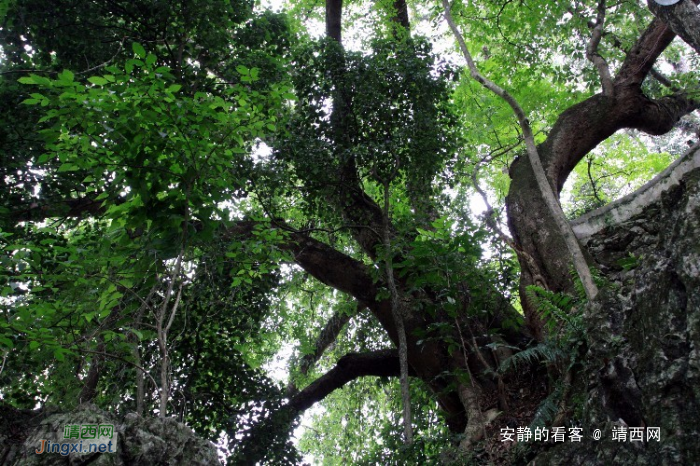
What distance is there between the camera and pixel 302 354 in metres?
9.89

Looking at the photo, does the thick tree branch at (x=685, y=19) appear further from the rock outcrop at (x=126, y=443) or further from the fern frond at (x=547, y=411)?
the rock outcrop at (x=126, y=443)

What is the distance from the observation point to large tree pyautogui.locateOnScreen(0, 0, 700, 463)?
3.78m

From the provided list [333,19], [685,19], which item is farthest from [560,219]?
[333,19]

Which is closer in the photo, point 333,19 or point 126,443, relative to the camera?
point 126,443

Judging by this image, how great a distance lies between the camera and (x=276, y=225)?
7.34 meters

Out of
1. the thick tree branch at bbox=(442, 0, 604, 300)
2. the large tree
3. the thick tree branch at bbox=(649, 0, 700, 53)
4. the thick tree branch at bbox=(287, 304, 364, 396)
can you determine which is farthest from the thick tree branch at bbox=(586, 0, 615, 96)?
the thick tree branch at bbox=(287, 304, 364, 396)

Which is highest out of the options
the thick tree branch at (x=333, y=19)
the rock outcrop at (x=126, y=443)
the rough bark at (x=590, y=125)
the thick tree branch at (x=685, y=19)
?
the thick tree branch at (x=333, y=19)

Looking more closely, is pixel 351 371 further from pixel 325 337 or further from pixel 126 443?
pixel 126 443

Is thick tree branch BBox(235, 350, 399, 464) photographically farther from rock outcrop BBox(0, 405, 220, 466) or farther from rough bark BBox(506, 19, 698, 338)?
rock outcrop BBox(0, 405, 220, 466)

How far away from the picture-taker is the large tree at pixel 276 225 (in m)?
3.78

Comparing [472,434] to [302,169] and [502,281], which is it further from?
[302,169]

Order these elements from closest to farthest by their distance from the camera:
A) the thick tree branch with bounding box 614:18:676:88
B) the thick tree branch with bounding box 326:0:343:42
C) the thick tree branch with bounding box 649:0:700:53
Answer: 1. the thick tree branch with bounding box 649:0:700:53
2. the thick tree branch with bounding box 614:18:676:88
3. the thick tree branch with bounding box 326:0:343:42

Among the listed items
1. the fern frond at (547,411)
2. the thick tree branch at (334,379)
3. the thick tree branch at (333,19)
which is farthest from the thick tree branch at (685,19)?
the thick tree branch at (334,379)

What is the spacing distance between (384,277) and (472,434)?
205cm
